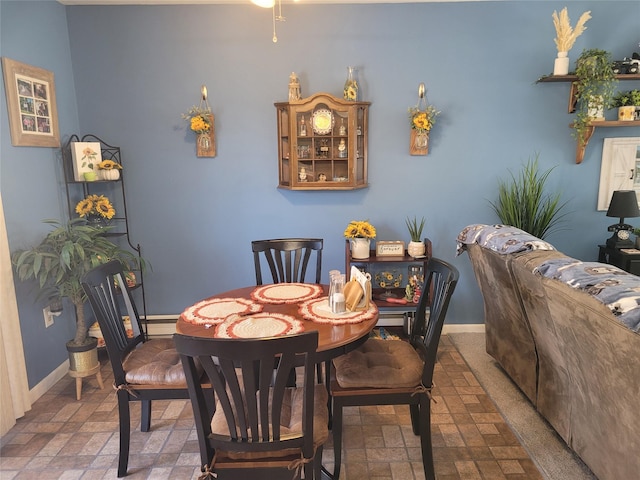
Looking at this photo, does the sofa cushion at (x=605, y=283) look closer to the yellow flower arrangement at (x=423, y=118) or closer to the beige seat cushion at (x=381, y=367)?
the beige seat cushion at (x=381, y=367)

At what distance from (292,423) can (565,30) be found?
3205 millimetres

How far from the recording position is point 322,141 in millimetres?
3330

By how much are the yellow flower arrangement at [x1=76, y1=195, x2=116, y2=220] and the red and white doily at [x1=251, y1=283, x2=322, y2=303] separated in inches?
53.6

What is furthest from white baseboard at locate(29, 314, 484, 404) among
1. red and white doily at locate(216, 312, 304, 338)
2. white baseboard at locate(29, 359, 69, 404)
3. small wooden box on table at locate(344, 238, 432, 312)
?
red and white doily at locate(216, 312, 304, 338)

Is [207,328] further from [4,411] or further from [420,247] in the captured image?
[420,247]

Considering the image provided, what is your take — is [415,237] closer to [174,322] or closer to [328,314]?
[328,314]

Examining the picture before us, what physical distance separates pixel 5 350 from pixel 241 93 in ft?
7.60

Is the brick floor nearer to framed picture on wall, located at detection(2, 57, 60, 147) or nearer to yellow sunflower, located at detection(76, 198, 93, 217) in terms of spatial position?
yellow sunflower, located at detection(76, 198, 93, 217)

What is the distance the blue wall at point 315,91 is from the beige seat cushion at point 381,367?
1.50 m

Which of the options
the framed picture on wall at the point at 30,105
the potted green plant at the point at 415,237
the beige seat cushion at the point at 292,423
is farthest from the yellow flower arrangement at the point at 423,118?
the framed picture on wall at the point at 30,105

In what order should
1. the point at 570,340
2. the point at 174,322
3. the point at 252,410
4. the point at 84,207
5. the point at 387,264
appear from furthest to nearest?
the point at 174,322
the point at 387,264
the point at 84,207
the point at 570,340
the point at 252,410

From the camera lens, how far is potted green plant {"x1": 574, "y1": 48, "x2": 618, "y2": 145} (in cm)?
317

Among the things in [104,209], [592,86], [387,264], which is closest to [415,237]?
[387,264]

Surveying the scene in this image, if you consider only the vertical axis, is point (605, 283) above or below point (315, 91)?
below
